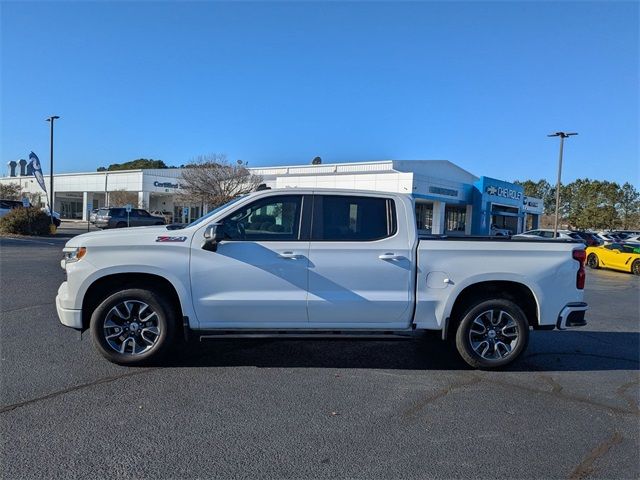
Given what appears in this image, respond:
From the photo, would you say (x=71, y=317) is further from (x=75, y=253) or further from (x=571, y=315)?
(x=571, y=315)

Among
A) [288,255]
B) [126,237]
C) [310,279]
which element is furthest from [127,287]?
[310,279]

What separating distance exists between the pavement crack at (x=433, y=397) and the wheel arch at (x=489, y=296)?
0.56 m

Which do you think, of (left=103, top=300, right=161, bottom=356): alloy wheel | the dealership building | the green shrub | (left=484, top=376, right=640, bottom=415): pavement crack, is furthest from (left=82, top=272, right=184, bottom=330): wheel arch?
the dealership building

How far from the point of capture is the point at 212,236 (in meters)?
4.97

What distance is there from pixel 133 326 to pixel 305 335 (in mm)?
1810

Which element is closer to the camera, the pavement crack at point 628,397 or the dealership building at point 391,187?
the pavement crack at point 628,397

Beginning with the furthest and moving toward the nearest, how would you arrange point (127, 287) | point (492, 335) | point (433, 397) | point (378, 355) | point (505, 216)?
1. point (505, 216)
2. point (378, 355)
3. point (492, 335)
4. point (127, 287)
5. point (433, 397)

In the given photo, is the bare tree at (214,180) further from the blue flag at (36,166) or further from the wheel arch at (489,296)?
the wheel arch at (489,296)

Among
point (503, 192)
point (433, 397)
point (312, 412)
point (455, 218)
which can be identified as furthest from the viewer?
point (455, 218)

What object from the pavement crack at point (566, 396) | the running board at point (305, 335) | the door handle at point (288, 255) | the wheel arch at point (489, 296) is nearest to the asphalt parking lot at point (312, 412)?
the pavement crack at point (566, 396)

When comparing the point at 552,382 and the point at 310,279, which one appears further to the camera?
the point at 552,382

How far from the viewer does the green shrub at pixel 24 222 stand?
949 inches

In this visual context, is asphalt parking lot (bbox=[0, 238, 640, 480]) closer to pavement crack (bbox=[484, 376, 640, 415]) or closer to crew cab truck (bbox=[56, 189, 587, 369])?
pavement crack (bbox=[484, 376, 640, 415])

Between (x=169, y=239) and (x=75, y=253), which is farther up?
(x=169, y=239)
